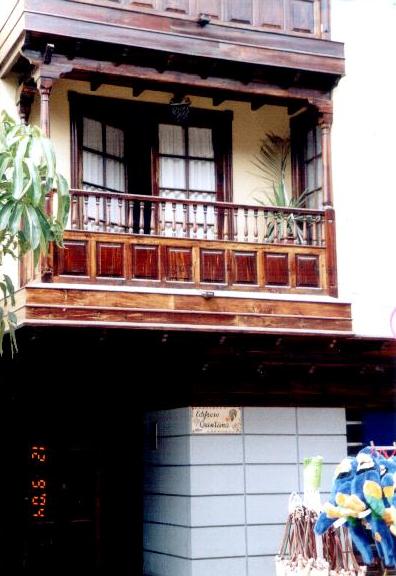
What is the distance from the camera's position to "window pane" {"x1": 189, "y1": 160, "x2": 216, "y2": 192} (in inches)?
623

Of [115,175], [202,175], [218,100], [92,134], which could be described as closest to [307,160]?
[202,175]

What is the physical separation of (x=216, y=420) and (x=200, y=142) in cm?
379

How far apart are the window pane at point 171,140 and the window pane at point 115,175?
1.97 ft

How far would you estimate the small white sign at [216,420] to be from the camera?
14.7 m

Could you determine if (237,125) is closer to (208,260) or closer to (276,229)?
(276,229)

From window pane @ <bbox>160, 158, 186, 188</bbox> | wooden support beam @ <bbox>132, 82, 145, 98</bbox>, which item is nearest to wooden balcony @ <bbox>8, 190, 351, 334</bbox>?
window pane @ <bbox>160, 158, 186, 188</bbox>

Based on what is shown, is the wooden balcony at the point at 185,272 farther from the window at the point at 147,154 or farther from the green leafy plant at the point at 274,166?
the green leafy plant at the point at 274,166

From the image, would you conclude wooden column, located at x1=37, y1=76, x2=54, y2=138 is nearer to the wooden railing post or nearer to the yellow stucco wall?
the yellow stucco wall

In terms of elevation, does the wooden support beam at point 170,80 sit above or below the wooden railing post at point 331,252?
above

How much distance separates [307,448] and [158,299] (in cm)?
296

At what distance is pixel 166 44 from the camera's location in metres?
14.2

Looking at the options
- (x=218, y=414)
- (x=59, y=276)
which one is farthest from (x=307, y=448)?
(x=59, y=276)

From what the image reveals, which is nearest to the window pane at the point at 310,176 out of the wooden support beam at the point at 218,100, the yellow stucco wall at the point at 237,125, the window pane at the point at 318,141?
the window pane at the point at 318,141

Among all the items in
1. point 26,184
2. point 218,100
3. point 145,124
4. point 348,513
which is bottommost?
point 348,513
